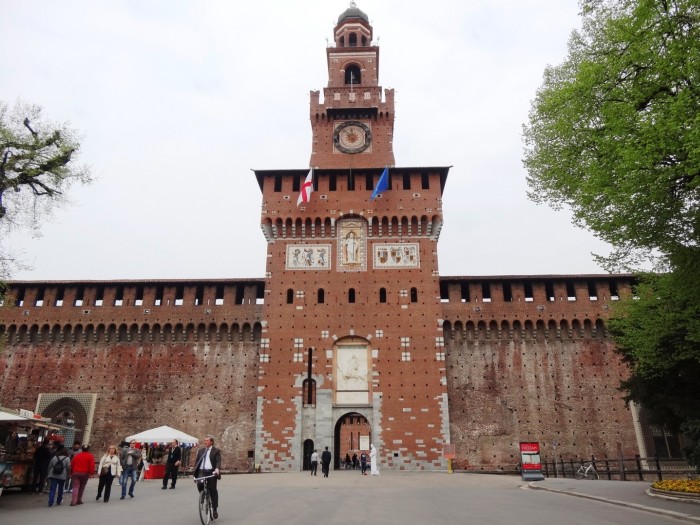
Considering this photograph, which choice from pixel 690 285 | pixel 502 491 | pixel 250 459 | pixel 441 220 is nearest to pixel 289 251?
pixel 441 220

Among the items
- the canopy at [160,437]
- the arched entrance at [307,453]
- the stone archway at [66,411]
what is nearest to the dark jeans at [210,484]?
the canopy at [160,437]

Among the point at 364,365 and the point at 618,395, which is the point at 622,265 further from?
the point at 618,395

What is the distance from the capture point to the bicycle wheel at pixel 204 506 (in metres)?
8.78

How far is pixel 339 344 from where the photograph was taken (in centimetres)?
2948

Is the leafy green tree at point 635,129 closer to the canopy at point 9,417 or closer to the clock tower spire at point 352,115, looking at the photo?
the canopy at point 9,417

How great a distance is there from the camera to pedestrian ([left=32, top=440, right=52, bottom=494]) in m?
14.7

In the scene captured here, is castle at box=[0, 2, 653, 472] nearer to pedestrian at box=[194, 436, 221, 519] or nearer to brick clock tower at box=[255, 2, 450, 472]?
brick clock tower at box=[255, 2, 450, 472]

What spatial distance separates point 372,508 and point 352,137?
89.3ft

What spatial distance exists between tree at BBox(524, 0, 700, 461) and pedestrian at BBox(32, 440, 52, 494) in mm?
15495

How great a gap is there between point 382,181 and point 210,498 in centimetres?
2355

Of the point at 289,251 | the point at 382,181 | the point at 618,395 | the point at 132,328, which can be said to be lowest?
the point at 618,395

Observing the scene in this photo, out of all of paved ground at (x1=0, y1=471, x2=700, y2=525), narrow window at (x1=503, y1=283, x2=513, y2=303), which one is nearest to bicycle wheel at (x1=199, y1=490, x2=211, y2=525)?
paved ground at (x1=0, y1=471, x2=700, y2=525)

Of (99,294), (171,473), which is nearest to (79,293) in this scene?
(99,294)

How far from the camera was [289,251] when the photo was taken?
103 feet
